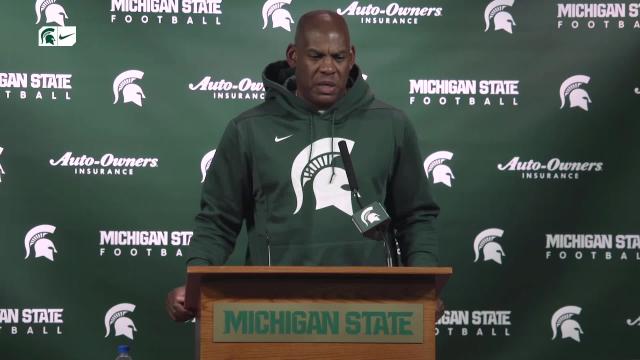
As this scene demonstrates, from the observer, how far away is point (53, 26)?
413cm

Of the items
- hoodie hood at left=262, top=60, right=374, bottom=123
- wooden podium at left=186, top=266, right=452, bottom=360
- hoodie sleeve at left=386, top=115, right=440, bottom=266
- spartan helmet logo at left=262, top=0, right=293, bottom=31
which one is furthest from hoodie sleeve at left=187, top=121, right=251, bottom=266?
spartan helmet logo at left=262, top=0, right=293, bottom=31

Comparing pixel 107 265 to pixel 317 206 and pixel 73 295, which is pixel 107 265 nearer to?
pixel 73 295

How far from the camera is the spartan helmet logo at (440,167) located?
415 cm

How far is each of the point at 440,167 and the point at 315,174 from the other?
1.67m

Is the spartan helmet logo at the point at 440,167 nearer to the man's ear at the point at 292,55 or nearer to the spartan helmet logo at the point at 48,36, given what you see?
the man's ear at the point at 292,55

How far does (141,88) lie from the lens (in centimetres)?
413

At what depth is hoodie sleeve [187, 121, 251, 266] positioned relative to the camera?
2615mm

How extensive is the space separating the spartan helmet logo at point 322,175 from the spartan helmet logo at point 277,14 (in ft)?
5.49

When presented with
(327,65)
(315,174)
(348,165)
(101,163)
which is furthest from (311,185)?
(101,163)

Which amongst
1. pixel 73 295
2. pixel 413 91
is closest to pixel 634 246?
pixel 413 91

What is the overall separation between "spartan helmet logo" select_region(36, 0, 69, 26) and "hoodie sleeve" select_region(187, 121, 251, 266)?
1.78 metres

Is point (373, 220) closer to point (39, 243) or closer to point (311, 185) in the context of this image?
point (311, 185)

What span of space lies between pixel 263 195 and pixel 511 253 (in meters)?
1.87

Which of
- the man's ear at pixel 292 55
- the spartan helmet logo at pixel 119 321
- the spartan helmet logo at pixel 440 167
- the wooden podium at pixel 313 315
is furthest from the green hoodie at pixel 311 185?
the spartan helmet logo at pixel 119 321
